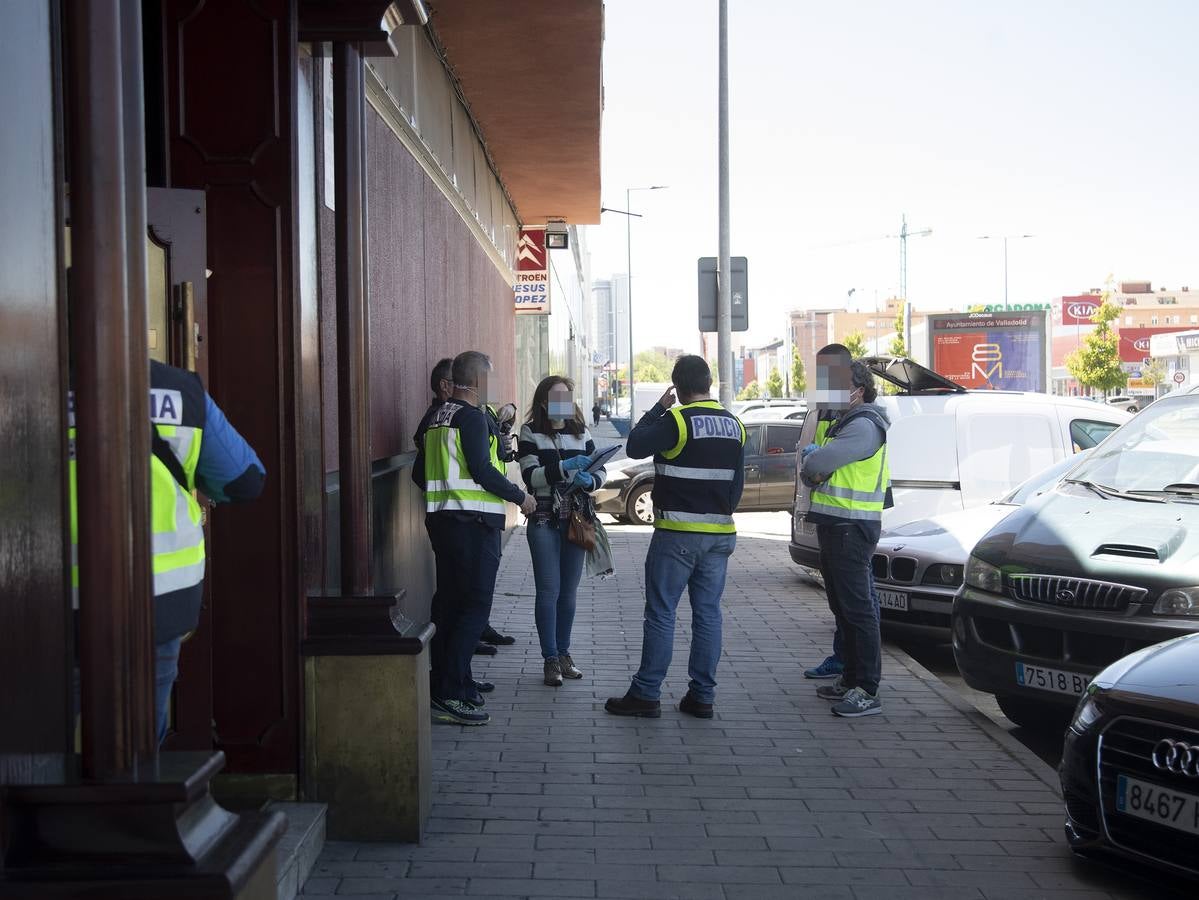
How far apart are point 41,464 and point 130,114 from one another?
27.0 inches

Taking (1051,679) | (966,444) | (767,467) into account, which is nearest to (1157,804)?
(1051,679)

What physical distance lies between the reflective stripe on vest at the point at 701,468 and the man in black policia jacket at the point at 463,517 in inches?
31.4

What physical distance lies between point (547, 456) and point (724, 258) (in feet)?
29.7

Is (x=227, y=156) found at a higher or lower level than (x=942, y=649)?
higher

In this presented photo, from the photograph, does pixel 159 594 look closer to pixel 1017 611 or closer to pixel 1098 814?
pixel 1098 814

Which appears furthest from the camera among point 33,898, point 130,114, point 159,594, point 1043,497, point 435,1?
point 435,1

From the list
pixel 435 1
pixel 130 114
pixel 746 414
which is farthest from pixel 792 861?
pixel 746 414

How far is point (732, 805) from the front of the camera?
5.34m

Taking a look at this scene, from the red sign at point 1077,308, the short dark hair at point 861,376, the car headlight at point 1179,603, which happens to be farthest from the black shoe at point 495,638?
the red sign at point 1077,308

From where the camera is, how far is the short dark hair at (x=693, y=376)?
6.74m

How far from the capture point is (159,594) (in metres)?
3.12

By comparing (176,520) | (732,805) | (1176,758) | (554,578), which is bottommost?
(732,805)

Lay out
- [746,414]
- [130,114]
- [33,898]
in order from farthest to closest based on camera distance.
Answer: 1. [746,414]
2. [130,114]
3. [33,898]

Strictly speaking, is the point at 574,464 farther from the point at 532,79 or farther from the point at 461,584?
the point at 532,79
